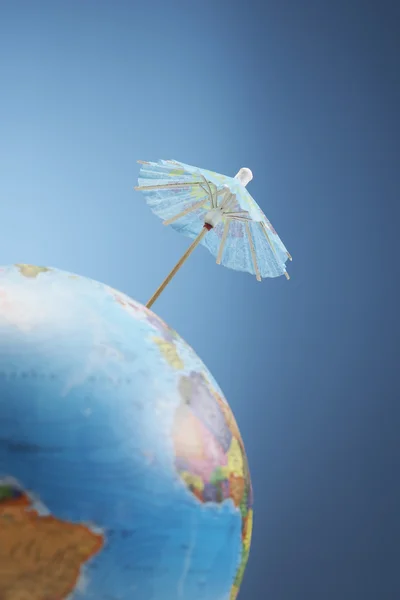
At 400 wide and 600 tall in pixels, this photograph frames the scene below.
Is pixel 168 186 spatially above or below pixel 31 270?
above

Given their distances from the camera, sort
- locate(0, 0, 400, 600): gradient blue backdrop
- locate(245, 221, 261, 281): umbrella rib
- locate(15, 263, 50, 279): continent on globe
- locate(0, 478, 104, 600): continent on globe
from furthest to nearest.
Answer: locate(0, 0, 400, 600): gradient blue backdrop < locate(245, 221, 261, 281): umbrella rib < locate(15, 263, 50, 279): continent on globe < locate(0, 478, 104, 600): continent on globe

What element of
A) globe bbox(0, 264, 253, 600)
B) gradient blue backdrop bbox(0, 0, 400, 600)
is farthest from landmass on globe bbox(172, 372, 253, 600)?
gradient blue backdrop bbox(0, 0, 400, 600)

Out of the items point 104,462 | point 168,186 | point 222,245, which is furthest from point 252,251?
point 104,462

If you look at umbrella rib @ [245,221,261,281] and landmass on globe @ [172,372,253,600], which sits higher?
umbrella rib @ [245,221,261,281]

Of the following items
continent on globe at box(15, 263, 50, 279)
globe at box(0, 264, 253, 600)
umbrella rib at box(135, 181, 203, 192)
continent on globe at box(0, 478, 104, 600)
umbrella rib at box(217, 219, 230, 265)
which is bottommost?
continent on globe at box(0, 478, 104, 600)

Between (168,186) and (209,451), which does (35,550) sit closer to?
(209,451)

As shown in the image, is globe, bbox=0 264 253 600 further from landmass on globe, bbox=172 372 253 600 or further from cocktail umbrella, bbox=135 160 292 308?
cocktail umbrella, bbox=135 160 292 308
